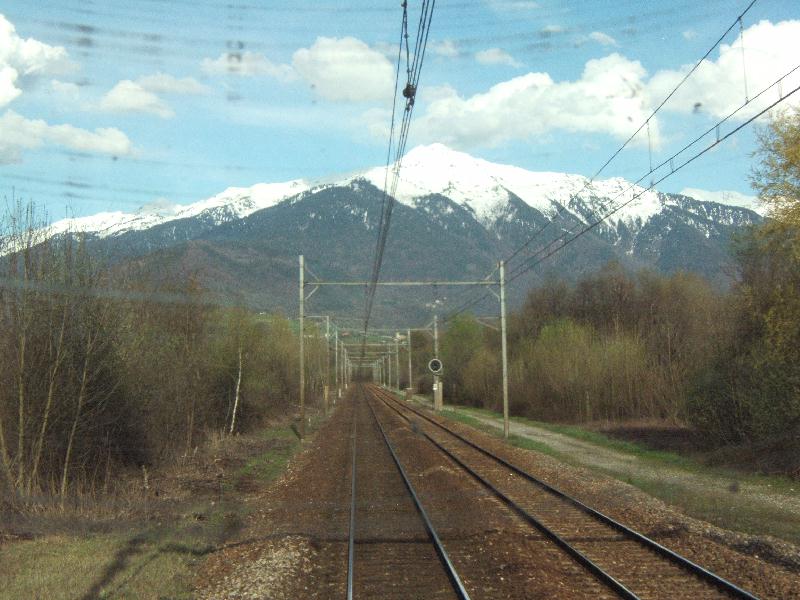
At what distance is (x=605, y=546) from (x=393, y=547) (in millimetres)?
2828

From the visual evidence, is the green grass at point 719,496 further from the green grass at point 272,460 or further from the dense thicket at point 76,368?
the dense thicket at point 76,368

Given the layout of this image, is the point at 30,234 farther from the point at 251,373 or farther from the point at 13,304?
the point at 251,373

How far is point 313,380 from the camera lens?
63.5 metres

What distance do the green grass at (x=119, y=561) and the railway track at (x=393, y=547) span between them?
→ 1.96 m

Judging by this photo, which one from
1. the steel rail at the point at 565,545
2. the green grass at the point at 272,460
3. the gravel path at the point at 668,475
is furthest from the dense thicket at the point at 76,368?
the gravel path at the point at 668,475

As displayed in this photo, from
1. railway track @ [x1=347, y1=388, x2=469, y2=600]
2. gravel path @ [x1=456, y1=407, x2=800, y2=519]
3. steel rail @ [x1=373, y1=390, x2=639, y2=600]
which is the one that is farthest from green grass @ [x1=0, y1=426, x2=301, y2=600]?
gravel path @ [x1=456, y1=407, x2=800, y2=519]

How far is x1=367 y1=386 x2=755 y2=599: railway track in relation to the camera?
26.9ft

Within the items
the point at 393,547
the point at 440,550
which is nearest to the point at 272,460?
the point at 393,547

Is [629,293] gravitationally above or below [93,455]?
above

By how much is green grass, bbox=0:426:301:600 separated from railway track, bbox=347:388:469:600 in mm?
1956

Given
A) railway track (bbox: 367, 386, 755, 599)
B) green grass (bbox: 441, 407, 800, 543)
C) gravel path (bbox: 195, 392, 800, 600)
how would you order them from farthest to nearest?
green grass (bbox: 441, 407, 800, 543) → gravel path (bbox: 195, 392, 800, 600) → railway track (bbox: 367, 386, 755, 599)

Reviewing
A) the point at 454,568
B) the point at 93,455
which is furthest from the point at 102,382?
the point at 454,568

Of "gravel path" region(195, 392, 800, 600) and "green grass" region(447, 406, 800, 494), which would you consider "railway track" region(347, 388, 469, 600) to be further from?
"green grass" region(447, 406, 800, 494)

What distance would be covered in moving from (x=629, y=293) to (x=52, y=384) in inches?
1882
